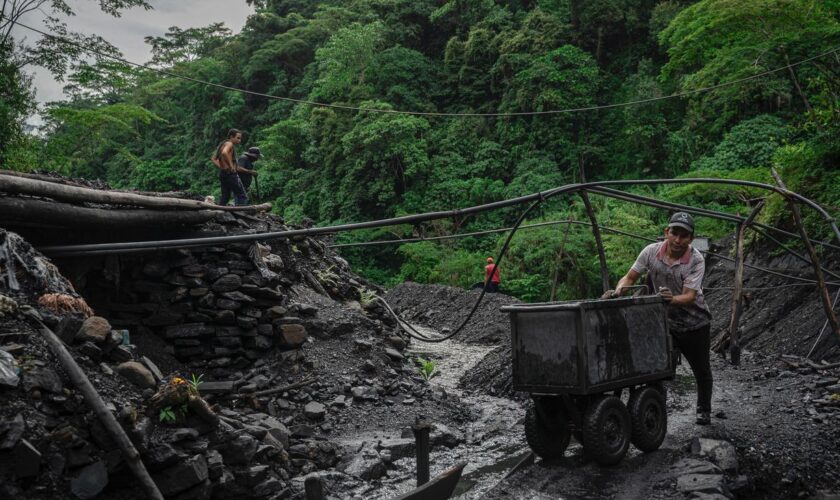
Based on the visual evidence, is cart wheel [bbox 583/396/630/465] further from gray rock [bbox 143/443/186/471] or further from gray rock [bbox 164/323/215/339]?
gray rock [bbox 164/323/215/339]

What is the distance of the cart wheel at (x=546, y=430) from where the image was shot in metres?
6.21

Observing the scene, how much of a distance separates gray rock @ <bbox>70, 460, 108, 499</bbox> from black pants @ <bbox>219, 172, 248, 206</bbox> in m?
7.61

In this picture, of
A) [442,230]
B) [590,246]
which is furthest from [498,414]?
[442,230]

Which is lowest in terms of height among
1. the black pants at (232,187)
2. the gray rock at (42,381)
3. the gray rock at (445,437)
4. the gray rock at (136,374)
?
the gray rock at (445,437)

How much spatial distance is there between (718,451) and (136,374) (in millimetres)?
5040

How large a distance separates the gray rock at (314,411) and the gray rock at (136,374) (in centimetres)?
288

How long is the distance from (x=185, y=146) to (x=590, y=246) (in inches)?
1242

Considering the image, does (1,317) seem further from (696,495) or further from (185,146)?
(185,146)

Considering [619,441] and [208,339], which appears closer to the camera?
[619,441]

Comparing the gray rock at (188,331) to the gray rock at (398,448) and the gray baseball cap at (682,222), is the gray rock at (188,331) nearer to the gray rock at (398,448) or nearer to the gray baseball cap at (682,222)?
the gray rock at (398,448)

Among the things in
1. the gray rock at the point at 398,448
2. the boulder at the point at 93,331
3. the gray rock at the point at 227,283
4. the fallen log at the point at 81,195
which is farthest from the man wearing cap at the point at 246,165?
the boulder at the point at 93,331

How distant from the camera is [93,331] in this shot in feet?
19.3

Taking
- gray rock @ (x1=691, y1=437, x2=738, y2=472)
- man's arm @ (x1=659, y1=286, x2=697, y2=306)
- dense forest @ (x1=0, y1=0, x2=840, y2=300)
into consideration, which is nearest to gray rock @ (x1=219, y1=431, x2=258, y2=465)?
gray rock @ (x1=691, y1=437, x2=738, y2=472)

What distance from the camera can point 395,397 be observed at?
9.57 m
